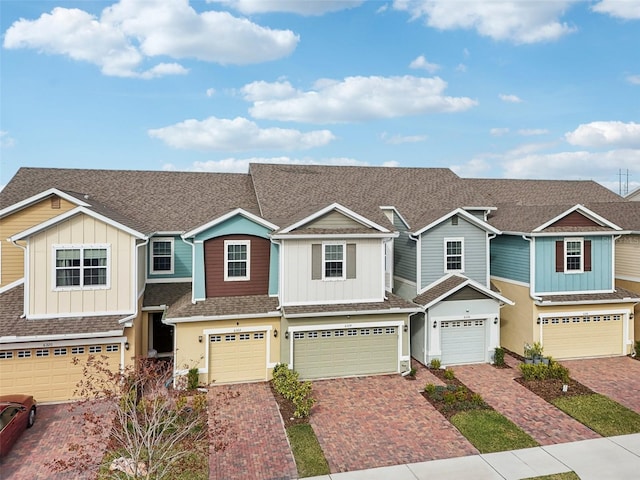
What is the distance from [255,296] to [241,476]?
750 cm

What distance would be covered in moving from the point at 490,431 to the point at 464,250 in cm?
842

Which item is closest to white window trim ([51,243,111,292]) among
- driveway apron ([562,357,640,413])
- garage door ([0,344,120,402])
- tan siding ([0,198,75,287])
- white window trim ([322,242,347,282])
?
garage door ([0,344,120,402])

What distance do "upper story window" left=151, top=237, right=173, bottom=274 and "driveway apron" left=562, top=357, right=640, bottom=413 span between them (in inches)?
684

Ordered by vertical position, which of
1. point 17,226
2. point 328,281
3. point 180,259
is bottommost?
point 328,281

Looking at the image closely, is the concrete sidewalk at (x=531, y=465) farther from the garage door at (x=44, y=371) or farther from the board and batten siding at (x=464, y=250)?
the garage door at (x=44, y=371)

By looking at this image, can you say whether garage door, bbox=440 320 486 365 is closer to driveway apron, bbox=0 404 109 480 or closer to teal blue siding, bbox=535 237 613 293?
teal blue siding, bbox=535 237 613 293

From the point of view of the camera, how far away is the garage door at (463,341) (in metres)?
17.3

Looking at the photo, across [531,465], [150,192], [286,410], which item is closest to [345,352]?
[286,410]

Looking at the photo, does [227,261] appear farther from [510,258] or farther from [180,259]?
[510,258]

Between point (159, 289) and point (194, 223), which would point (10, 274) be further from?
point (194, 223)

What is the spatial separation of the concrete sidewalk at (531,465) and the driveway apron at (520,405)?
0.60 metres

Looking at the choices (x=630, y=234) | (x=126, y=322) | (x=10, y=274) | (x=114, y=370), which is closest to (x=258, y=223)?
(x=126, y=322)

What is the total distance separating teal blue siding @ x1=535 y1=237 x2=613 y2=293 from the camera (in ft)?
59.1

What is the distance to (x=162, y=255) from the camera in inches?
736
